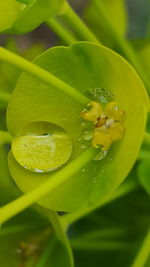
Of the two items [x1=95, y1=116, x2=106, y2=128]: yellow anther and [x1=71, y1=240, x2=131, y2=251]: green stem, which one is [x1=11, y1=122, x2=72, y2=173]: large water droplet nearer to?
[x1=95, y1=116, x2=106, y2=128]: yellow anther

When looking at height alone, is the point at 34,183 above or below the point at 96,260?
above

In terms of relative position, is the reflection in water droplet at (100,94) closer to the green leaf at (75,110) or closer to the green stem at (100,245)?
the green leaf at (75,110)

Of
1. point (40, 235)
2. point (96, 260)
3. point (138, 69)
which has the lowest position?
point (96, 260)

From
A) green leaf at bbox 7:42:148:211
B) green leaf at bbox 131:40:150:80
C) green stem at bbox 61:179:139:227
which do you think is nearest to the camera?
green leaf at bbox 7:42:148:211

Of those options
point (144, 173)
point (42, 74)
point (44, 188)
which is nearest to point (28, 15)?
point (42, 74)

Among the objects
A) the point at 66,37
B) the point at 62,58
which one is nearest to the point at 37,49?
the point at 66,37

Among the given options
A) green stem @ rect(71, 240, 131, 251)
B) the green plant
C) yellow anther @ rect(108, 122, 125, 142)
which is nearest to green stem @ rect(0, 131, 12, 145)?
the green plant

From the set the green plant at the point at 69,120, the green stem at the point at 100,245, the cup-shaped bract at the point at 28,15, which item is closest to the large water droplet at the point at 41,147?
the green plant at the point at 69,120

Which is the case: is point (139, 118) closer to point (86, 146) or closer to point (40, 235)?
point (86, 146)
